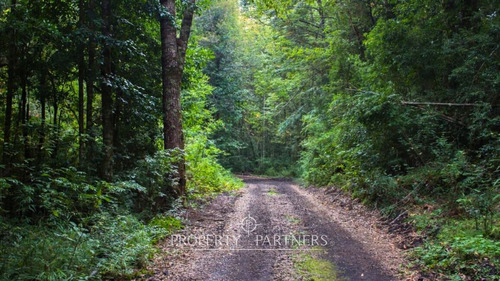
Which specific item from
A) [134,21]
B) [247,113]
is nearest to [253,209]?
[134,21]

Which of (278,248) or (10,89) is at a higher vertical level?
→ (10,89)

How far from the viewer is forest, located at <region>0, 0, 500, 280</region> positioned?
15.7 ft

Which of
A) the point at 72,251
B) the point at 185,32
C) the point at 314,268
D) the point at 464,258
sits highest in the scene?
the point at 185,32

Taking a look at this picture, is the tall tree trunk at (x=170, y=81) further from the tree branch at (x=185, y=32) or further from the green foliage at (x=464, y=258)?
the green foliage at (x=464, y=258)

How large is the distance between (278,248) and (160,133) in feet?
18.9

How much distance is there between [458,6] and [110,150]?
9757mm

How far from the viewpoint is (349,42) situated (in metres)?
12.9

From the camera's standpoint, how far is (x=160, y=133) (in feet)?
32.2

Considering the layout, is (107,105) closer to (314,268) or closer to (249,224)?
(249,224)

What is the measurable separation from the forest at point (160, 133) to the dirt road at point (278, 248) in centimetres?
45

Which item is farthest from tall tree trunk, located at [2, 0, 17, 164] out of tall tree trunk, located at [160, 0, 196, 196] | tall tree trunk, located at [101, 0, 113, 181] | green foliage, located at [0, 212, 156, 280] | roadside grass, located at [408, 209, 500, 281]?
roadside grass, located at [408, 209, 500, 281]

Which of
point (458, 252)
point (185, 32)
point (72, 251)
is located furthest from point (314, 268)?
point (185, 32)

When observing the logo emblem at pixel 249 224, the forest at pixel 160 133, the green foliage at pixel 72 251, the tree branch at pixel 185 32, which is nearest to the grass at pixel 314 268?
the forest at pixel 160 133

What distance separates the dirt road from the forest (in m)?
0.45
